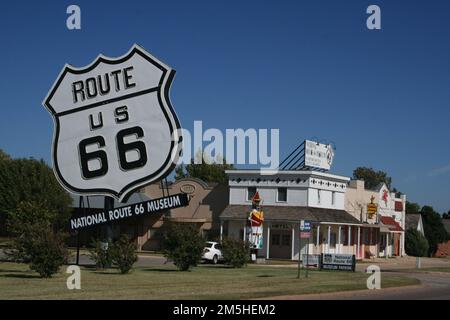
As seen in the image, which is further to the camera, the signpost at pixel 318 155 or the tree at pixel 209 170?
the tree at pixel 209 170

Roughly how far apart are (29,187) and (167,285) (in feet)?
128

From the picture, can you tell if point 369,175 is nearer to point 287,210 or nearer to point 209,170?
point 209,170

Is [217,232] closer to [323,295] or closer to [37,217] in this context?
[37,217]

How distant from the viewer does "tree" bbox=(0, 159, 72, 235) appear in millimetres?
60438

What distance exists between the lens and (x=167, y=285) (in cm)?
2530

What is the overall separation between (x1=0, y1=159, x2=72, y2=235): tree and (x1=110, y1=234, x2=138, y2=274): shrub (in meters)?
30.0

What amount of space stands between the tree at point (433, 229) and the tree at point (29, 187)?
146ft

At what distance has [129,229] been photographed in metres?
63.5

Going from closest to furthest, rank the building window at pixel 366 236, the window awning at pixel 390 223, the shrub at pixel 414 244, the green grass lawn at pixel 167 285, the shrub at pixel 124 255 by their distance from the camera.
Result: the green grass lawn at pixel 167 285
the shrub at pixel 124 255
the building window at pixel 366 236
the window awning at pixel 390 223
the shrub at pixel 414 244

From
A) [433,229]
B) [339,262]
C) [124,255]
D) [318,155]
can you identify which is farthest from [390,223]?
[124,255]

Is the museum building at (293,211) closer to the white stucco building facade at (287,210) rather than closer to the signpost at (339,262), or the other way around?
the white stucco building facade at (287,210)

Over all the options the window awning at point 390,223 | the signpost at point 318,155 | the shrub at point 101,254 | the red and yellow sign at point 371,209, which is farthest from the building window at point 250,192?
the shrub at point 101,254

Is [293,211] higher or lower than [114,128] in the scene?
lower

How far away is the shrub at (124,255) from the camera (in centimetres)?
3038
